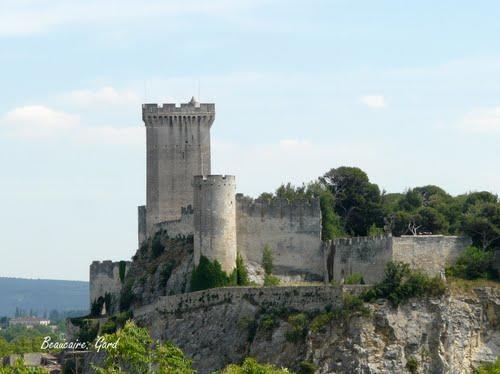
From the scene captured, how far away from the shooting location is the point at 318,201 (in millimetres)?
79562

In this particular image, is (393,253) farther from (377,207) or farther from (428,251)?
(377,207)

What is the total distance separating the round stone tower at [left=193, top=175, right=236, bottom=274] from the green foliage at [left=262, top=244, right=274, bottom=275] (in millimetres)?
2036

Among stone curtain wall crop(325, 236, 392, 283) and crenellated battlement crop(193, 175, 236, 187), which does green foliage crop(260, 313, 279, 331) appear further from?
crenellated battlement crop(193, 175, 236, 187)

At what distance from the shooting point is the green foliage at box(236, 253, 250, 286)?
7681 cm

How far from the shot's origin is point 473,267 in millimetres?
75188

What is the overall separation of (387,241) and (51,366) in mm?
19068

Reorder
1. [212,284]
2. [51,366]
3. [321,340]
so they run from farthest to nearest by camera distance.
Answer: [51,366], [212,284], [321,340]

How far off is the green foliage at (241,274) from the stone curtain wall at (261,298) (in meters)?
1.62

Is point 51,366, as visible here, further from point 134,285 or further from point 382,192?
point 382,192

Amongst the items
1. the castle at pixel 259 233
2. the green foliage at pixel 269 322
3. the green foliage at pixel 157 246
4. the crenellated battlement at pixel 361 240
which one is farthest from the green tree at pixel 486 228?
the green foliage at pixel 157 246

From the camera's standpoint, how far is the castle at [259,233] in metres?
75.3

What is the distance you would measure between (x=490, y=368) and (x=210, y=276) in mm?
13264

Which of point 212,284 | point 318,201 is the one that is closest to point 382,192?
point 318,201

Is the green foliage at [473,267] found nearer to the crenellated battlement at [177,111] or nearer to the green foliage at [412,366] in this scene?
the green foliage at [412,366]
